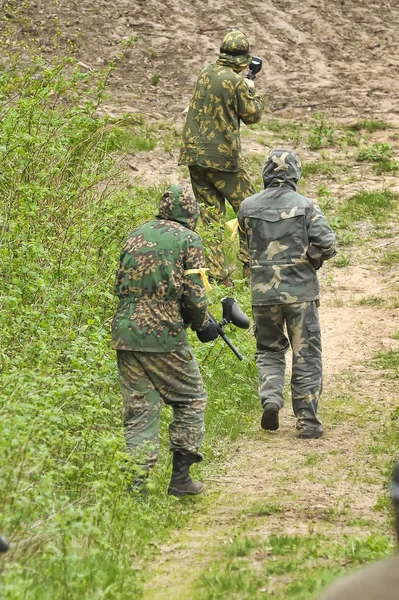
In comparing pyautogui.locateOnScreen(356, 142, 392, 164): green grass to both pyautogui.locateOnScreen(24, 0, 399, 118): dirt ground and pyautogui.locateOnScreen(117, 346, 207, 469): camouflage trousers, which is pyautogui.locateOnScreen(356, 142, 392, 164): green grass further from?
pyautogui.locateOnScreen(117, 346, 207, 469): camouflage trousers

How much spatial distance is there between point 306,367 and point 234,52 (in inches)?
166

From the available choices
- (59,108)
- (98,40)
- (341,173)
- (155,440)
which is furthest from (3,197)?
(98,40)

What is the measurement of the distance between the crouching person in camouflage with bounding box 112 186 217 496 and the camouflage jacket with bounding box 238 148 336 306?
3.91ft

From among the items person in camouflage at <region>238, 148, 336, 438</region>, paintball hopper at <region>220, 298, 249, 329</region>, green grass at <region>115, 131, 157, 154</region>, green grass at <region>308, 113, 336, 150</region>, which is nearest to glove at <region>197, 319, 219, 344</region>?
paintball hopper at <region>220, 298, 249, 329</region>

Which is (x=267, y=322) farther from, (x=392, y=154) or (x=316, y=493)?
(x=392, y=154)

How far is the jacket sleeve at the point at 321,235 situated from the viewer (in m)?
7.68

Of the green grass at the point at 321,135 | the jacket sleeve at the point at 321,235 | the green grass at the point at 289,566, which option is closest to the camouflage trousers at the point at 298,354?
the jacket sleeve at the point at 321,235

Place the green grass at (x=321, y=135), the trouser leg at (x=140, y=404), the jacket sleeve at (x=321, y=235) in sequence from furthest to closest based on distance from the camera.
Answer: the green grass at (x=321, y=135)
the jacket sleeve at (x=321, y=235)
the trouser leg at (x=140, y=404)

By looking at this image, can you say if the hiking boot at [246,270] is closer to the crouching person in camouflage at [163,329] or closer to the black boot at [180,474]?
the crouching person in camouflage at [163,329]

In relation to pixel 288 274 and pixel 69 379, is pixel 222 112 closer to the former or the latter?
pixel 288 274

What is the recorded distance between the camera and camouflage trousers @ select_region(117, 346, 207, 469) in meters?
6.52

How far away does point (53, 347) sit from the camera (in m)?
7.55

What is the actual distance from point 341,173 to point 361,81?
297 cm

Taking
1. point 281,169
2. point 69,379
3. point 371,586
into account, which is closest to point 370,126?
point 281,169
